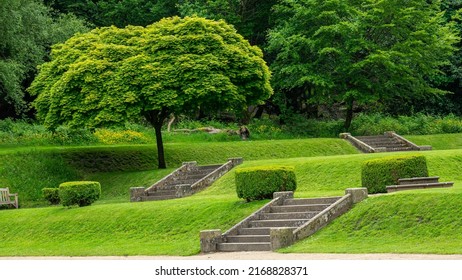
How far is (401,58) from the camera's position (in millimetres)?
51000

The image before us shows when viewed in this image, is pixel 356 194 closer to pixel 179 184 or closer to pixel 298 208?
pixel 298 208

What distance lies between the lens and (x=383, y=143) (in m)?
45.3

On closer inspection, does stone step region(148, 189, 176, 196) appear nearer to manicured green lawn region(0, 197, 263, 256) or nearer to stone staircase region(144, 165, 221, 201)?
stone staircase region(144, 165, 221, 201)

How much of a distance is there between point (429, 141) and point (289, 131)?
9644 millimetres

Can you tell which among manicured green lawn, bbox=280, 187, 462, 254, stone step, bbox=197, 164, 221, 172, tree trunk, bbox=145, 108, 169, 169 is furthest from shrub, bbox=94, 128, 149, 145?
manicured green lawn, bbox=280, 187, 462, 254

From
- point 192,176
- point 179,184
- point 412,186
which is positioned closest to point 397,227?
point 412,186

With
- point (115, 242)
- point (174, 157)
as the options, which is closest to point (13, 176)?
point (174, 157)

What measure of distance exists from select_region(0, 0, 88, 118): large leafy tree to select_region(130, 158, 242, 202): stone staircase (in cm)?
1194

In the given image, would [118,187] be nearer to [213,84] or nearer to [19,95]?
[213,84]

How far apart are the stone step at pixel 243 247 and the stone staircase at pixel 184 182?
1032 centimetres

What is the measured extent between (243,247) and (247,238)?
0.53m

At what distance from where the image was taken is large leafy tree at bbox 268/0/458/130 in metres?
50.7

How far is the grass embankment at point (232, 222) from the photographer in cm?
2220

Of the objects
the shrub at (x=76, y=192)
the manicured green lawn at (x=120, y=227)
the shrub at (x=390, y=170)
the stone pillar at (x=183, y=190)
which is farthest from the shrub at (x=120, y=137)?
the shrub at (x=390, y=170)
